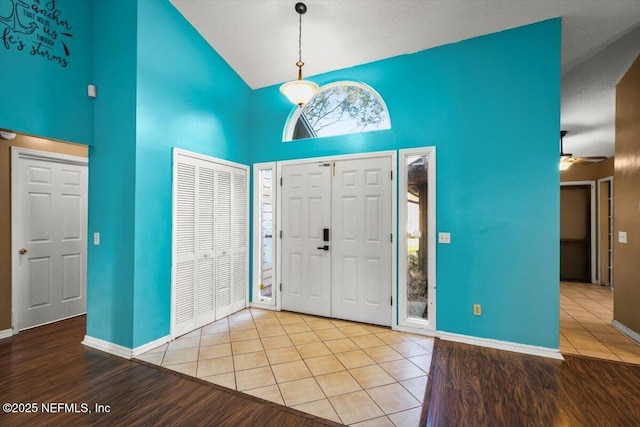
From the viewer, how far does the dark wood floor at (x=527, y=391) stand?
1.90 m

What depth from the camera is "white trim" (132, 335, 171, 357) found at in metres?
2.71

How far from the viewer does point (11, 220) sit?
3146 millimetres

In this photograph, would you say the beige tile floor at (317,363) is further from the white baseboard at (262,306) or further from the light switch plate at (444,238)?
the light switch plate at (444,238)

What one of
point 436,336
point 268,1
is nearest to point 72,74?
point 268,1

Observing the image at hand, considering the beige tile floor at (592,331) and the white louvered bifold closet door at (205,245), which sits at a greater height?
the white louvered bifold closet door at (205,245)

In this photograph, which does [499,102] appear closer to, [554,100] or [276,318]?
[554,100]

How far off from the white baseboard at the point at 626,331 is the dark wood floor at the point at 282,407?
78cm

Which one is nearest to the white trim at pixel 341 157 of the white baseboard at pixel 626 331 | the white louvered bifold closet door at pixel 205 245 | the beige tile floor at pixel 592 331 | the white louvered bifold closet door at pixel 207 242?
the white louvered bifold closet door at pixel 207 242

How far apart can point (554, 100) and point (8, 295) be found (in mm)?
5966

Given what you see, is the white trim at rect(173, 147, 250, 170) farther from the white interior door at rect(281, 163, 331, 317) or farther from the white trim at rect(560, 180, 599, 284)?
the white trim at rect(560, 180, 599, 284)

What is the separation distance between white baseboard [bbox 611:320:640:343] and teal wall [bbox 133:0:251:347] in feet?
16.5

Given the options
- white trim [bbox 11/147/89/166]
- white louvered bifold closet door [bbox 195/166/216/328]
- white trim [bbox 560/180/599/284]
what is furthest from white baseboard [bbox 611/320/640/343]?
white trim [bbox 11/147/89/166]

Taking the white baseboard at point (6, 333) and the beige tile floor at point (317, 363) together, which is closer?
the beige tile floor at point (317, 363)

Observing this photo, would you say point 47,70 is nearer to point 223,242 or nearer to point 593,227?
point 223,242
